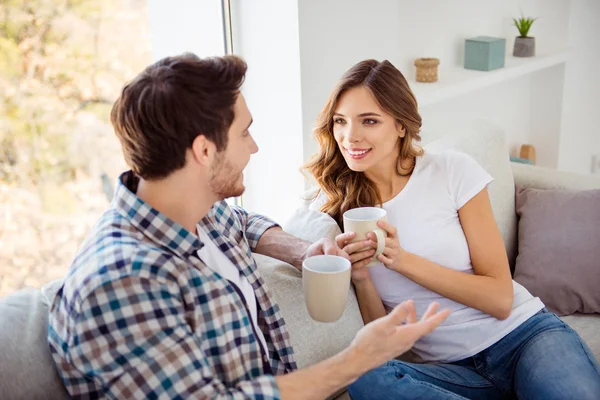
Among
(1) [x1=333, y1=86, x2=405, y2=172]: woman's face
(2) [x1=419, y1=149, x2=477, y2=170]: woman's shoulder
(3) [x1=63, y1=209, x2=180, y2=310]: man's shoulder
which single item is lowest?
(2) [x1=419, y1=149, x2=477, y2=170]: woman's shoulder

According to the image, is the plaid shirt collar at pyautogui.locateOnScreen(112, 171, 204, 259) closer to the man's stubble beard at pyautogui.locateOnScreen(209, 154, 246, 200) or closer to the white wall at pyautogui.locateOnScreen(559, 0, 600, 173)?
the man's stubble beard at pyautogui.locateOnScreen(209, 154, 246, 200)

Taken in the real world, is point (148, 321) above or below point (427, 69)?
below

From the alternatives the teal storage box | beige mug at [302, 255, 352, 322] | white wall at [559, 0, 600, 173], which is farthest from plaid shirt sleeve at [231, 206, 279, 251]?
white wall at [559, 0, 600, 173]

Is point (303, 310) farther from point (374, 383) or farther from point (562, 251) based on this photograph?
point (562, 251)

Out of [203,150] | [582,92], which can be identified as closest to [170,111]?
[203,150]

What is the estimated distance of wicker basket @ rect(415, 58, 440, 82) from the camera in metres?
2.91

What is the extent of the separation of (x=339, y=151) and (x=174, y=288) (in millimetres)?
870

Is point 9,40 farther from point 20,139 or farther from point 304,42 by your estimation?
point 304,42

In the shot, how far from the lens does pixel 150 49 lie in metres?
2.30

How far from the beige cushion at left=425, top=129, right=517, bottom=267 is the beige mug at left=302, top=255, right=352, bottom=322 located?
947 mm

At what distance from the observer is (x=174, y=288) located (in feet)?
4.08

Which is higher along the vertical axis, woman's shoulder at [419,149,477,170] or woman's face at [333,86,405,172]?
woman's face at [333,86,405,172]

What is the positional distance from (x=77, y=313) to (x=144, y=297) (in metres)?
0.11

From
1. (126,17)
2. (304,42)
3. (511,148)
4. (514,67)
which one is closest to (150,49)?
(126,17)
